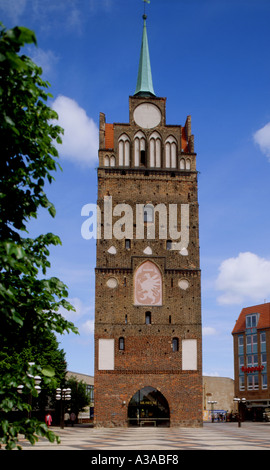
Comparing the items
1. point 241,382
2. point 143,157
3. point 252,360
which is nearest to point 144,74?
point 143,157

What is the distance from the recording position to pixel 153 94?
39.7 metres

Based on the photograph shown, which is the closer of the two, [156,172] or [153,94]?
[156,172]

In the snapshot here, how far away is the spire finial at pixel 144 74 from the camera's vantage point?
39.6 metres

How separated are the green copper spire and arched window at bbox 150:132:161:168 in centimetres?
398

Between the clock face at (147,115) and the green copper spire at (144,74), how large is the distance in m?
1.83

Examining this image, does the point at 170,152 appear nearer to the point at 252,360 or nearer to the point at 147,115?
the point at 147,115

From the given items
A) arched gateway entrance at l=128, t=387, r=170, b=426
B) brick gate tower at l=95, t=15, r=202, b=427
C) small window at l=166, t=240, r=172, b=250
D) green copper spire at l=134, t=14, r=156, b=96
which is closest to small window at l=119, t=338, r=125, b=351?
brick gate tower at l=95, t=15, r=202, b=427

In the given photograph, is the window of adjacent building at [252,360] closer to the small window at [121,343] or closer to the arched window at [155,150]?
the small window at [121,343]

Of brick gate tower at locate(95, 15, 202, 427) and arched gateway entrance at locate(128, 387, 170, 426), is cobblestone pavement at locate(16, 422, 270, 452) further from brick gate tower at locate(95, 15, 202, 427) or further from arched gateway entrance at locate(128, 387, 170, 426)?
brick gate tower at locate(95, 15, 202, 427)

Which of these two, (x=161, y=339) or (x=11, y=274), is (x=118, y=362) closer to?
(x=161, y=339)

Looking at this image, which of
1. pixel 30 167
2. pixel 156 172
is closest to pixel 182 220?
pixel 156 172

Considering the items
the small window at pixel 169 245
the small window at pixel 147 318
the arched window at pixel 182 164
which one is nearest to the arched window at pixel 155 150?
the arched window at pixel 182 164

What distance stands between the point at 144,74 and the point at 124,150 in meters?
7.13

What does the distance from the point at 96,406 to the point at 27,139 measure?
94.9 ft
